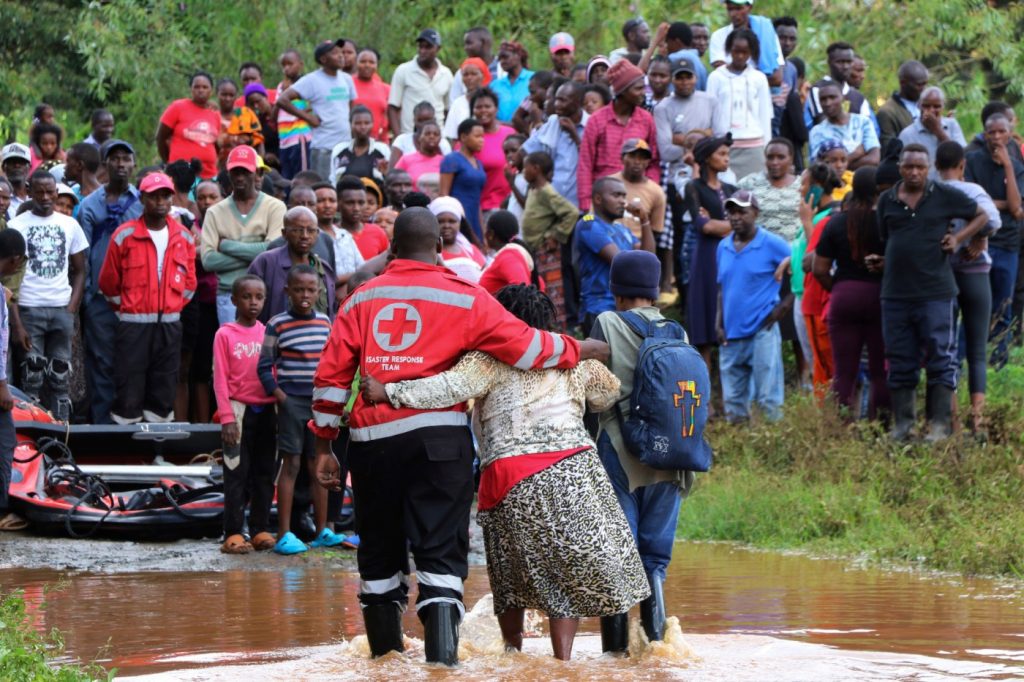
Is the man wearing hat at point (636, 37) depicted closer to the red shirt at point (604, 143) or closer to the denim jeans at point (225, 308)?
the red shirt at point (604, 143)

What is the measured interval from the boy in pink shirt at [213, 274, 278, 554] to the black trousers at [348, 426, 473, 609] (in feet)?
13.1

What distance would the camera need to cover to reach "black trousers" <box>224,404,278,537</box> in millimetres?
11557

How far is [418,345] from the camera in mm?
7508

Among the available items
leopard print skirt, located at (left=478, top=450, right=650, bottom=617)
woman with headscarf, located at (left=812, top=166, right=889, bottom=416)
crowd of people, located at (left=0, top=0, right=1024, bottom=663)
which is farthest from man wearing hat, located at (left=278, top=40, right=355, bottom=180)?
leopard print skirt, located at (left=478, top=450, right=650, bottom=617)

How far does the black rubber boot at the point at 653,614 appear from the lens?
798cm

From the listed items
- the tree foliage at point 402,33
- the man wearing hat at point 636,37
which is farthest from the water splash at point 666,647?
the tree foliage at point 402,33

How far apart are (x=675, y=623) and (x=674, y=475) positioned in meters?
0.67

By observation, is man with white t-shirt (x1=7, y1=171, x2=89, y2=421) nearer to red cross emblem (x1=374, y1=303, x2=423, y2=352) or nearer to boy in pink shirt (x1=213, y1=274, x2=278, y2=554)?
boy in pink shirt (x1=213, y1=274, x2=278, y2=554)

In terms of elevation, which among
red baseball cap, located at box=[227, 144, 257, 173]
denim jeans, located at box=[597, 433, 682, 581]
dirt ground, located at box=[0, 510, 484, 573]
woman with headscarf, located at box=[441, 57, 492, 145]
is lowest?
dirt ground, located at box=[0, 510, 484, 573]

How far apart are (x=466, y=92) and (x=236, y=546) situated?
29.2 feet

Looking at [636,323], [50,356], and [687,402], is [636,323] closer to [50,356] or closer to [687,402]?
[687,402]

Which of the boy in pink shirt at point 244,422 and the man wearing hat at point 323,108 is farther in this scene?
the man wearing hat at point 323,108

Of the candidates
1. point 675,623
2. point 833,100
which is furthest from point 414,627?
point 833,100

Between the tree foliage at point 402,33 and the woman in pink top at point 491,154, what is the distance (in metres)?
5.05
